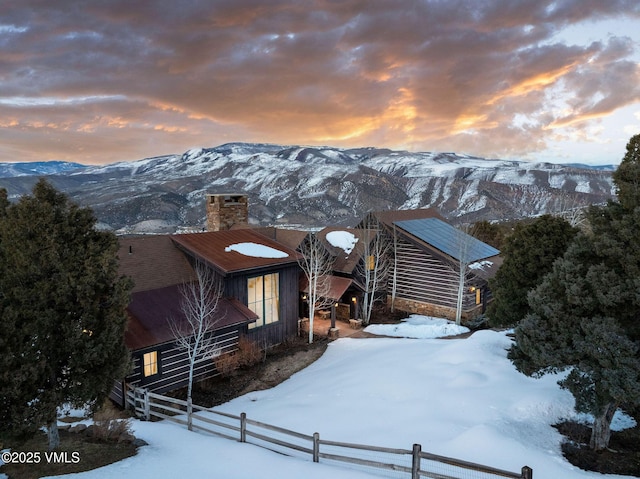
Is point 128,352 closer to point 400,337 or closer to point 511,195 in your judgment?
point 400,337

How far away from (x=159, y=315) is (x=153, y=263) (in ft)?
10.5

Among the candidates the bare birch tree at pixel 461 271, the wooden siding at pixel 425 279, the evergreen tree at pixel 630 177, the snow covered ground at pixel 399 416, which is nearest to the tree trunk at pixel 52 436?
the snow covered ground at pixel 399 416

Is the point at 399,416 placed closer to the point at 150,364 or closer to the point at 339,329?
the point at 150,364

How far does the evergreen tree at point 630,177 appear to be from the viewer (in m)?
8.57

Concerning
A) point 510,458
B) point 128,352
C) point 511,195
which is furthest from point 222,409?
point 511,195

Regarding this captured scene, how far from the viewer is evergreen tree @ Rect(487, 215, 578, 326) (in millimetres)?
15344

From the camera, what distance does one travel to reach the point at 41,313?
834 centimetres

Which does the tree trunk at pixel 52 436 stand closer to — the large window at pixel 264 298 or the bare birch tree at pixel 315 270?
the large window at pixel 264 298

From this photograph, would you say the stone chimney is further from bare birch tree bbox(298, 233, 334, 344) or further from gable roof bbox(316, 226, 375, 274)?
gable roof bbox(316, 226, 375, 274)

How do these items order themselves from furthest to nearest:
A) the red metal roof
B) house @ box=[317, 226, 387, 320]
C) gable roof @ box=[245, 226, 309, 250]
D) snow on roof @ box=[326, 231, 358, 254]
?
1. snow on roof @ box=[326, 231, 358, 254]
2. house @ box=[317, 226, 387, 320]
3. gable roof @ box=[245, 226, 309, 250]
4. the red metal roof

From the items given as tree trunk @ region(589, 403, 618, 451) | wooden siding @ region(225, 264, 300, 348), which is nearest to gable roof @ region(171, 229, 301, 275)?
wooden siding @ region(225, 264, 300, 348)

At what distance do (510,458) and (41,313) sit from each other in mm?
10728

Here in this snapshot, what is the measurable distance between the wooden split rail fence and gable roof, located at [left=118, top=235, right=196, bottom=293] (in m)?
5.00

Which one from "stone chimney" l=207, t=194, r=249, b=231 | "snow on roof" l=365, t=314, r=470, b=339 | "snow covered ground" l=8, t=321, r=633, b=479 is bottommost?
"snow on roof" l=365, t=314, r=470, b=339
